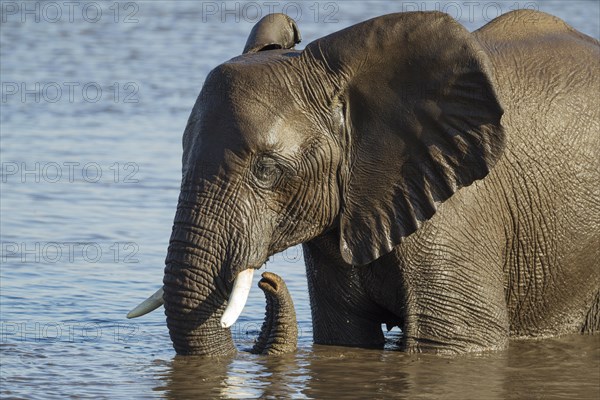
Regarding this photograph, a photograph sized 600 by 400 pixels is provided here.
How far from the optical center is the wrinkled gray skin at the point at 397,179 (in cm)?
902

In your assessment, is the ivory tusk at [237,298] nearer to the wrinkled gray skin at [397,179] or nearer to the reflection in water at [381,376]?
the wrinkled gray skin at [397,179]

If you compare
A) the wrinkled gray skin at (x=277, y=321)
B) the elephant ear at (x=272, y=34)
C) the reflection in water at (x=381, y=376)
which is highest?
the elephant ear at (x=272, y=34)

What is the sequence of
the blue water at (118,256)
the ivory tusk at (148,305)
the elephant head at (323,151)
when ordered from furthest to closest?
the blue water at (118,256) → the ivory tusk at (148,305) → the elephant head at (323,151)

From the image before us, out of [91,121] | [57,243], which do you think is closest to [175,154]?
[91,121]

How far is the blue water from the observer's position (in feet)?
31.3

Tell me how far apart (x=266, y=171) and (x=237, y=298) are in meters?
0.73

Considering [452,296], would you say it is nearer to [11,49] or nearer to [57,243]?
[57,243]

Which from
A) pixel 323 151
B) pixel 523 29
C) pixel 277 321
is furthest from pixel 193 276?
pixel 523 29

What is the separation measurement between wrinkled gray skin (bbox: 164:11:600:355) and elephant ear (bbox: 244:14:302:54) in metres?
0.05

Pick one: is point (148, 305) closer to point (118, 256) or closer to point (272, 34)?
point (272, 34)

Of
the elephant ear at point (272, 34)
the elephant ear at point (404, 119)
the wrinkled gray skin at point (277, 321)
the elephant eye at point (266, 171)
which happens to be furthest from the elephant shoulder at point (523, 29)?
the wrinkled gray skin at point (277, 321)

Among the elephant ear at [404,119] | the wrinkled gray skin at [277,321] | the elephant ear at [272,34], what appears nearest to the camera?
the elephant ear at [404,119]

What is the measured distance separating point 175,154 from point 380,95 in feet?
25.3

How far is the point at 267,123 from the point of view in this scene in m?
9.06
